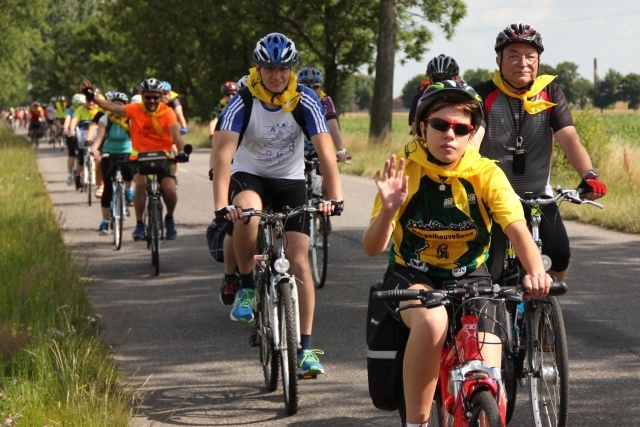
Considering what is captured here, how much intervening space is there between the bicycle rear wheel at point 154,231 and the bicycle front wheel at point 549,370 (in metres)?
7.25

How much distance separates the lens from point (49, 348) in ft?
22.5

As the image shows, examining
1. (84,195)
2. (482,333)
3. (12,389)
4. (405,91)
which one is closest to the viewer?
(482,333)

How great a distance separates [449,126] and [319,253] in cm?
690

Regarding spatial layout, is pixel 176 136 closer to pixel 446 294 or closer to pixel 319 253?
pixel 319 253

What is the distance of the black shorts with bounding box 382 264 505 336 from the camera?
439cm

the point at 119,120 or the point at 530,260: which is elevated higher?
the point at 119,120

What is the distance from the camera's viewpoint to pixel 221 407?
6734 mm

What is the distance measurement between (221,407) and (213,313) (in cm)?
317

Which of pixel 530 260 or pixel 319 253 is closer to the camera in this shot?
pixel 530 260

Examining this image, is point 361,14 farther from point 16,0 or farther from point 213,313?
point 213,313

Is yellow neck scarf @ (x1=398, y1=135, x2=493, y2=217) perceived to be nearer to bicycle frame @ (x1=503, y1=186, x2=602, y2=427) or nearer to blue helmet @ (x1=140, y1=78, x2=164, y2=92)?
bicycle frame @ (x1=503, y1=186, x2=602, y2=427)

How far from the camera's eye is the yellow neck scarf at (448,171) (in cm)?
459

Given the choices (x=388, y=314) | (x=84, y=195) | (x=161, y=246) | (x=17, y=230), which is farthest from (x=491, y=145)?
(x=84, y=195)

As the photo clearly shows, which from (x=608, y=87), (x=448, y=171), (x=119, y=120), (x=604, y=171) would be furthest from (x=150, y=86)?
(x=608, y=87)
